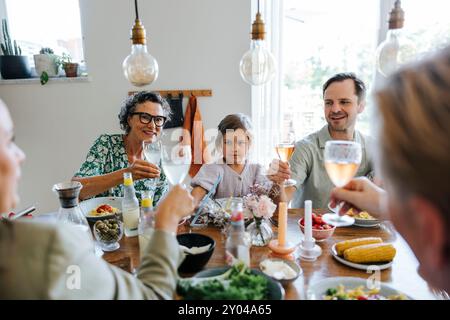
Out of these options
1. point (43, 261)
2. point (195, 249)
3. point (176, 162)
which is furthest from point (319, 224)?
point (43, 261)

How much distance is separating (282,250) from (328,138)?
114 cm

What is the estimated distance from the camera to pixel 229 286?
881mm

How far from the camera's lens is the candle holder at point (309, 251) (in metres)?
1.17

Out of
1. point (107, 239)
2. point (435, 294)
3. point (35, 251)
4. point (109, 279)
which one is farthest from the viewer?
point (107, 239)

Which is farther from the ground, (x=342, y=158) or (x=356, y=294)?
(x=342, y=158)

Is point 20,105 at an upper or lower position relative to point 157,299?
upper

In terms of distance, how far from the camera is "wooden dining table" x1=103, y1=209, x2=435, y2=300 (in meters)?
1.00

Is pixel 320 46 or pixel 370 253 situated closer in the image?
pixel 370 253

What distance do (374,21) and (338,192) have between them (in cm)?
211

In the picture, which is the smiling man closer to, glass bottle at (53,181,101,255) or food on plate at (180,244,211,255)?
food on plate at (180,244,211,255)

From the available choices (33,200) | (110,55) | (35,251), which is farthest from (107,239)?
(33,200)

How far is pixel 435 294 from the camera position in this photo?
0.96 metres

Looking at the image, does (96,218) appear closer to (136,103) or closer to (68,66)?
(136,103)
